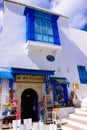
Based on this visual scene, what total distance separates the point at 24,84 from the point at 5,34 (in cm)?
350

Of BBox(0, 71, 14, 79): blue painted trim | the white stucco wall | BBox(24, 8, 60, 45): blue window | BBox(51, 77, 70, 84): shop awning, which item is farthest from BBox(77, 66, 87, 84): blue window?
BBox(0, 71, 14, 79): blue painted trim

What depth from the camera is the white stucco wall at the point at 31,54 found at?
10172 millimetres

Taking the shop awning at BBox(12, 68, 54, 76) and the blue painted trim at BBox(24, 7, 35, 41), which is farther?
the blue painted trim at BBox(24, 7, 35, 41)

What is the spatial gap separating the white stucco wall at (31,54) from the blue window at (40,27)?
580 millimetres

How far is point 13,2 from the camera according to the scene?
11.4 metres

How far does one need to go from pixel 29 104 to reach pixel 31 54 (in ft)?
12.8

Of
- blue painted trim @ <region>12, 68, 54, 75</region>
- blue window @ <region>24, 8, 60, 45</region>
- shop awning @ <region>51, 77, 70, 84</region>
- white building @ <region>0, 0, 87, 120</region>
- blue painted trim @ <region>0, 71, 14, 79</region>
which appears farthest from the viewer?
blue window @ <region>24, 8, 60, 45</region>

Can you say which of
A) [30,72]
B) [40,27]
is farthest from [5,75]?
[40,27]

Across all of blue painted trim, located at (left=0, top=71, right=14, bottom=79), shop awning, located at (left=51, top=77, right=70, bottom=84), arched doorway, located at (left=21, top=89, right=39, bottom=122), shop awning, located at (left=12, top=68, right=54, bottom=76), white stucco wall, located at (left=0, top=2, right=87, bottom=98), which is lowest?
arched doorway, located at (left=21, top=89, right=39, bottom=122)

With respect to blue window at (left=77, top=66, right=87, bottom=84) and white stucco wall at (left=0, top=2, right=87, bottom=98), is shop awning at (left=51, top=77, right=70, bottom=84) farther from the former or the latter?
blue window at (left=77, top=66, right=87, bottom=84)

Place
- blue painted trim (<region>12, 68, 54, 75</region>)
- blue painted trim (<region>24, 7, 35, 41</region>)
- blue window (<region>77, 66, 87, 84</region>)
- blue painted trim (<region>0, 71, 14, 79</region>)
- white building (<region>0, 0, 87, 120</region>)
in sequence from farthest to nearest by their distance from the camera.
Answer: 1. blue window (<region>77, 66, 87, 84</region>)
2. blue painted trim (<region>24, 7, 35, 41</region>)
3. white building (<region>0, 0, 87, 120</region>)
4. blue painted trim (<region>12, 68, 54, 75</region>)
5. blue painted trim (<region>0, 71, 14, 79</region>)

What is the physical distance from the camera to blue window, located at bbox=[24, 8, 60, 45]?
10.8m

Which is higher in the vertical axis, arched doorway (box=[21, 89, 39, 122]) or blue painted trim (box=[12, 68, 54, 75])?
blue painted trim (box=[12, 68, 54, 75])

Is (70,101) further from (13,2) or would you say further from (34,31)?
(13,2)
